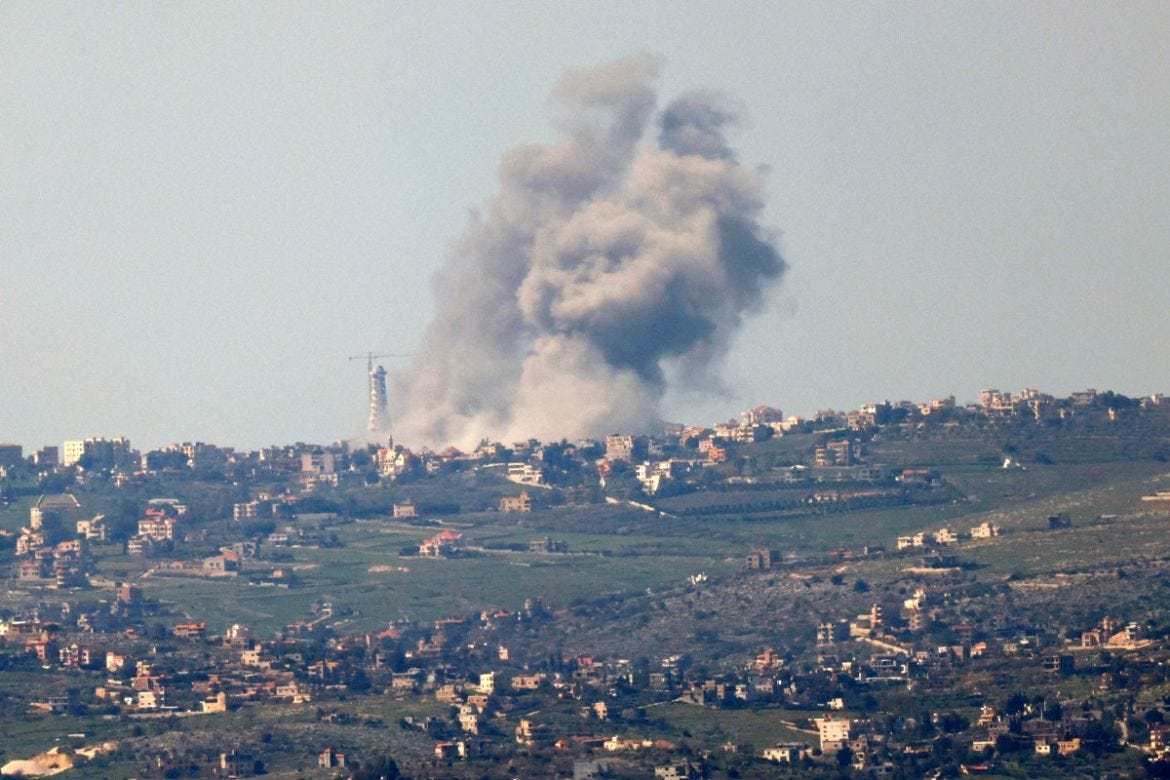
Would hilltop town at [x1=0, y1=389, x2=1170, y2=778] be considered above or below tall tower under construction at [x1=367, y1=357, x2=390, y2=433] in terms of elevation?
below

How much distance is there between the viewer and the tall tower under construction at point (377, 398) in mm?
194125

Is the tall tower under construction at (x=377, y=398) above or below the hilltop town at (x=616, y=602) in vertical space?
above

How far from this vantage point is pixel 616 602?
134 metres

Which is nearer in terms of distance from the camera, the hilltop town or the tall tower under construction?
the hilltop town

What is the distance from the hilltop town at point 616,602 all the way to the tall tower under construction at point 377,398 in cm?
675

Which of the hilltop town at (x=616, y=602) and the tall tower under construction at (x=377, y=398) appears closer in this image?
the hilltop town at (x=616, y=602)

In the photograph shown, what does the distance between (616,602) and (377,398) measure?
63.5 meters

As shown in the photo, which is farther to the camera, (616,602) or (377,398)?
(377,398)

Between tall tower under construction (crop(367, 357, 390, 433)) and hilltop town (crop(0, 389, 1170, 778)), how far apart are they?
6.75 metres

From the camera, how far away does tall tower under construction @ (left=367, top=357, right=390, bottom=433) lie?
194125 mm

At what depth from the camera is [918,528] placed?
5763 inches

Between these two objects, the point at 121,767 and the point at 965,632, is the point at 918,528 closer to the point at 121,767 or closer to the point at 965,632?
the point at 965,632

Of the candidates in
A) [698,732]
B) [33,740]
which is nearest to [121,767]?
[33,740]

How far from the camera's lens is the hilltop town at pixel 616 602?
94.3 meters
